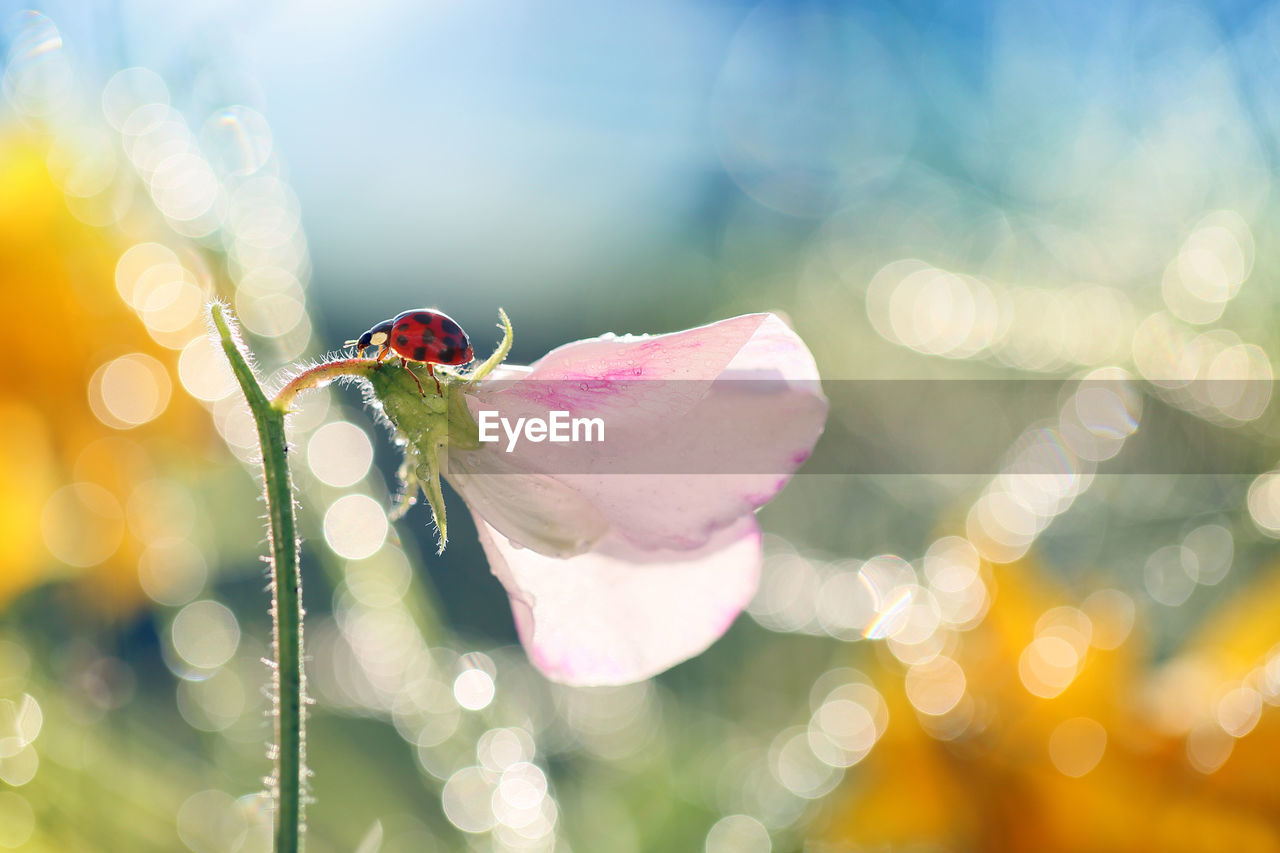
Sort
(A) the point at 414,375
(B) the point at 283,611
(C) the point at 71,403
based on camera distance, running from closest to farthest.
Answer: (B) the point at 283,611, (A) the point at 414,375, (C) the point at 71,403

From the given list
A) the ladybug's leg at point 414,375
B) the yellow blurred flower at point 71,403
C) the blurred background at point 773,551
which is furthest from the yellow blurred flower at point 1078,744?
the yellow blurred flower at point 71,403

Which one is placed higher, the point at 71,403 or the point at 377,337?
the point at 377,337

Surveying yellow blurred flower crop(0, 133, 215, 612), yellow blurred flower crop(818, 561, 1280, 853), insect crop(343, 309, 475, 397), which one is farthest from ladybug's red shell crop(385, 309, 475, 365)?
yellow blurred flower crop(0, 133, 215, 612)

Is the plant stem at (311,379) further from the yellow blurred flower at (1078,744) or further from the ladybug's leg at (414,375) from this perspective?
the yellow blurred flower at (1078,744)

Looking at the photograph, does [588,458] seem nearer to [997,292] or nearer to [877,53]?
[997,292]

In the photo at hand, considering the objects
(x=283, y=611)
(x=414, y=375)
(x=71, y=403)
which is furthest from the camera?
(x=71, y=403)

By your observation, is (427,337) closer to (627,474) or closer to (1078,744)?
(627,474)

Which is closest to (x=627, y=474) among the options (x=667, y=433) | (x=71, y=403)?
(x=667, y=433)
